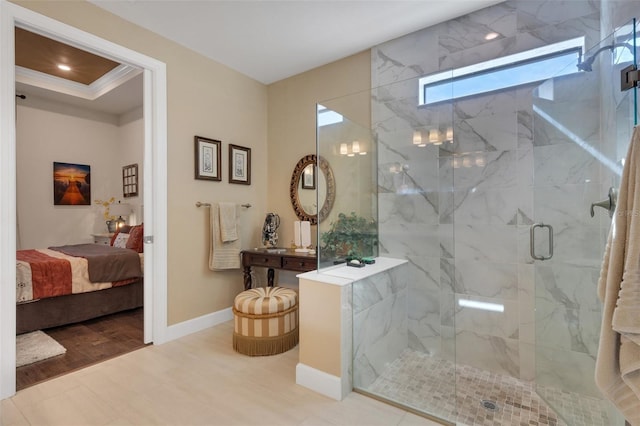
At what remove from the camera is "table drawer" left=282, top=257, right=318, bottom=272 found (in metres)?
2.86

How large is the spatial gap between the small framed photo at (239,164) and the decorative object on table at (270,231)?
505 mm

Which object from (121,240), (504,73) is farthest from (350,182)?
(121,240)

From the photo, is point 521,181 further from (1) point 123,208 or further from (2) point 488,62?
(1) point 123,208

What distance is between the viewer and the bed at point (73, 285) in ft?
9.57

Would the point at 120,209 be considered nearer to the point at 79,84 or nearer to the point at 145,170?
the point at 79,84

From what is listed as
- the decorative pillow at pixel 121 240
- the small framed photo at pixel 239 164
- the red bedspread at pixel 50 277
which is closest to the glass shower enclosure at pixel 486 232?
the small framed photo at pixel 239 164

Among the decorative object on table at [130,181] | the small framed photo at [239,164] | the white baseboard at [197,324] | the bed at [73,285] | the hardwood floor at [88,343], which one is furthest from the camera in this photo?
the decorative object on table at [130,181]

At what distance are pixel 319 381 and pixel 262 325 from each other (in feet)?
2.34

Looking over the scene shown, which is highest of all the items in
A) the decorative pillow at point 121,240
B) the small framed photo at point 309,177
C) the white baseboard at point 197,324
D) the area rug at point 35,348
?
the small framed photo at point 309,177

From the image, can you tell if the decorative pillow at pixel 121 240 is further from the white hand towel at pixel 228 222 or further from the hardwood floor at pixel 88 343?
the white hand towel at pixel 228 222

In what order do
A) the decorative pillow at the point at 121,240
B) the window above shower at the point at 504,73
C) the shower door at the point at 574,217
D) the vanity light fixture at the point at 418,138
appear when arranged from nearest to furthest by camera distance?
the shower door at the point at 574,217, the window above shower at the point at 504,73, the vanity light fixture at the point at 418,138, the decorative pillow at the point at 121,240

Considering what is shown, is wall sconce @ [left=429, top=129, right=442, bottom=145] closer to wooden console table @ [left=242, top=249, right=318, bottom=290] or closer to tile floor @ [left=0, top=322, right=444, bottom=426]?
wooden console table @ [left=242, top=249, right=318, bottom=290]

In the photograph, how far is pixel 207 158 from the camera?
10.3ft

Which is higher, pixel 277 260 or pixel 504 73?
pixel 504 73
